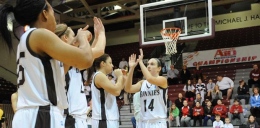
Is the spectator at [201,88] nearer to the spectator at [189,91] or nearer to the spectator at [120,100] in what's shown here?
the spectator at [189,91]

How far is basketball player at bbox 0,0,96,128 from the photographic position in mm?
2035

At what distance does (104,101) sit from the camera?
484cm

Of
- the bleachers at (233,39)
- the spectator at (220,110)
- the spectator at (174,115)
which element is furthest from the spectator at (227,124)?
the bleachers at (233,39)

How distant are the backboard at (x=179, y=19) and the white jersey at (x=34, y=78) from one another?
8544 millimetres

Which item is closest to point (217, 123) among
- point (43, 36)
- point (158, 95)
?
point (158, 95)

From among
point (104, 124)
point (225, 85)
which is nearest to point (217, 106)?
point (225, 85)

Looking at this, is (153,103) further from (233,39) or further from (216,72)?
(233,39)

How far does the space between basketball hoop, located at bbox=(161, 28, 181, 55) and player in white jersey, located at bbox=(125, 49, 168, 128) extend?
5236mm

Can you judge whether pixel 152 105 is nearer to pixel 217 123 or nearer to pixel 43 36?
pixel 43 36

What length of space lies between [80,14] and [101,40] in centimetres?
1948

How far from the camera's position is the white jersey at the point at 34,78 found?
2088 mm

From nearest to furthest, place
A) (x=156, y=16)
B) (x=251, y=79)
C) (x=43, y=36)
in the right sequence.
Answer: (x=43, y=36) → (x=156, y=16) → (x=251, y=79)

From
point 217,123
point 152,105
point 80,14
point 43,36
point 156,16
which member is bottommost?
point 217,123

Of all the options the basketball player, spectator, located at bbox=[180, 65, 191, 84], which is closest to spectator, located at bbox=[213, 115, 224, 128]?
spectator, located at bbox=[180, 65, 191, 84]
